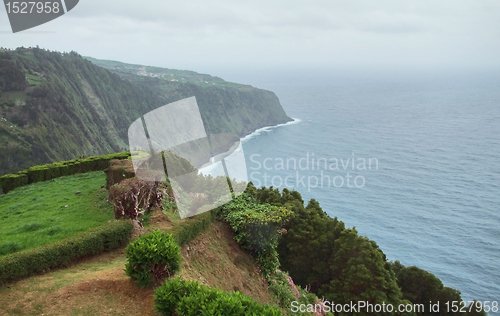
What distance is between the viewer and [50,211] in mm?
13016

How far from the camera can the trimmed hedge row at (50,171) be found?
1808cm

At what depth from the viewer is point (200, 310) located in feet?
21.0

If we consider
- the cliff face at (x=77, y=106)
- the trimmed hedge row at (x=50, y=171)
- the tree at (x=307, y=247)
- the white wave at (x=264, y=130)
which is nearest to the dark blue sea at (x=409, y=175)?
the white wave at (x=264, y=130)

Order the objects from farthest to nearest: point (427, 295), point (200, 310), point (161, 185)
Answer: point (427, 295) → point (161, 185) → point (200, 310)

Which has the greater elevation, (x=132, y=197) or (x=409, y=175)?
(x=132, y=197)

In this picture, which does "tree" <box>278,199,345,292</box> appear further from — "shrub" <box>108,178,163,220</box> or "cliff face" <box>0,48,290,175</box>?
"cliff face" <box>0,48,290,175</box>

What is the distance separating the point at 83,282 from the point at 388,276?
1739 cm

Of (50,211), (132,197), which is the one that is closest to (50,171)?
(50,211)

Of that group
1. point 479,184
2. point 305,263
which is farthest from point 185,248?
point 479,184

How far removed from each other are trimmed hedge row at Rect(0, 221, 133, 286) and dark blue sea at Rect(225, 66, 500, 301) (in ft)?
128

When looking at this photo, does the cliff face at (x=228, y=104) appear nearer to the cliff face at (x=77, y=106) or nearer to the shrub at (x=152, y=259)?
the cliff face at (x=77, y=106)

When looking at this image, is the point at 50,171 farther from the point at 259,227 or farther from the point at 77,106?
the point at 77,106

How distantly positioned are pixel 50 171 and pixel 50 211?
6936 millimetres

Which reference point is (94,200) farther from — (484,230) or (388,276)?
(484,230)
